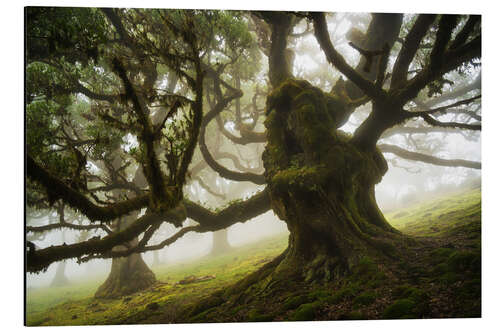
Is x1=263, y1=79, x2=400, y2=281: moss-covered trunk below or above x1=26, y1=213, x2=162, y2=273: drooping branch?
above

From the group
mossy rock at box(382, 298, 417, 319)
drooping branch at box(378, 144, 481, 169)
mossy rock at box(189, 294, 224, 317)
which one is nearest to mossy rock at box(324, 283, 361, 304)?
mossy rock at box(382, 298, 417, 319)

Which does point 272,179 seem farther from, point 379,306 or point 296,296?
point 379,306

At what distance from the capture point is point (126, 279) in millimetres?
9039

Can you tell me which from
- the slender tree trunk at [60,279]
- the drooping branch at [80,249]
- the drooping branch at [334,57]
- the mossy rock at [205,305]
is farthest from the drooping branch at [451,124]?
the slender tree trunk at [60,279]

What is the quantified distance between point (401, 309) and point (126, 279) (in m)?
8.47

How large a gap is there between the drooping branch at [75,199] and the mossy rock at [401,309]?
368cm

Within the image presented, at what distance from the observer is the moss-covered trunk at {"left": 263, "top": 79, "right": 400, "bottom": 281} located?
4.50m

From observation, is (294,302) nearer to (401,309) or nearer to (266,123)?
(401,309)

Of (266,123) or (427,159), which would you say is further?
(427,159)

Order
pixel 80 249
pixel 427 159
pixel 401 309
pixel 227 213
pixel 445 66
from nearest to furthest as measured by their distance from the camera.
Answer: pixel 401 309
pixel 445 66
pixel 80 249
pixel 227 213
pixel 427 159

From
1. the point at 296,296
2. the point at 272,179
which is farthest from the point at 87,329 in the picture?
the point at 272,179

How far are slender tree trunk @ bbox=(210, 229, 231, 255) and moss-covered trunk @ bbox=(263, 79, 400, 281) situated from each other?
12486 mm

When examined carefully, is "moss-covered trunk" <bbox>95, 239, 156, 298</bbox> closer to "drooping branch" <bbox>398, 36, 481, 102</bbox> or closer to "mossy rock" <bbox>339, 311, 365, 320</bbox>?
"mossy rock" <bbox>339, 311, 365, 320</bbox>

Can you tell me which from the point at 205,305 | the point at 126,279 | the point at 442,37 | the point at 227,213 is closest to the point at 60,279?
the point at 126,279
